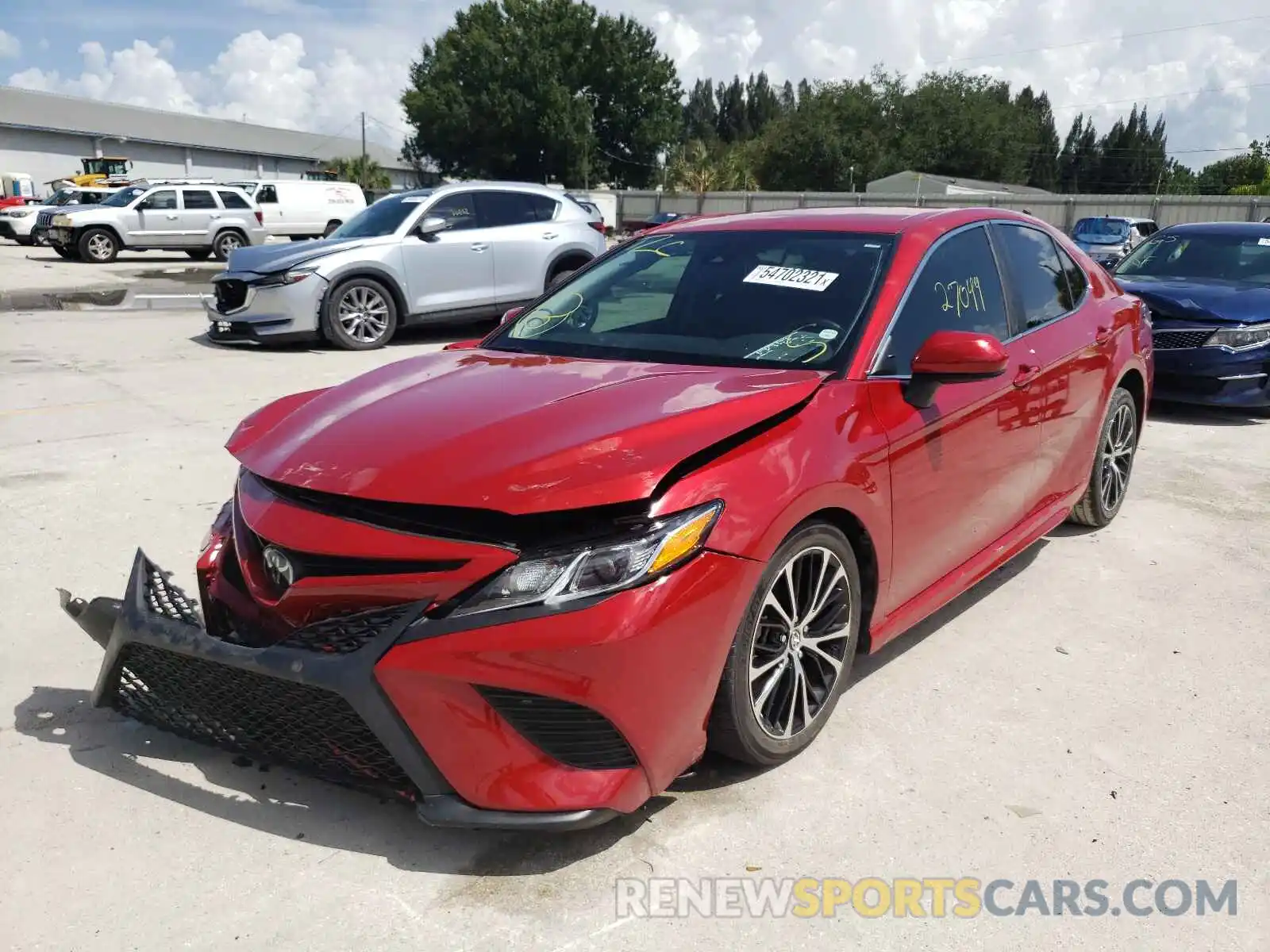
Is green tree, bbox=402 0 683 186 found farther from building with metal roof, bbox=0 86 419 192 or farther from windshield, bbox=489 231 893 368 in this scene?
windshield, bbox=489 231 893 368

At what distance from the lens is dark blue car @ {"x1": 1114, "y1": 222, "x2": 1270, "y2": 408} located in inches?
311

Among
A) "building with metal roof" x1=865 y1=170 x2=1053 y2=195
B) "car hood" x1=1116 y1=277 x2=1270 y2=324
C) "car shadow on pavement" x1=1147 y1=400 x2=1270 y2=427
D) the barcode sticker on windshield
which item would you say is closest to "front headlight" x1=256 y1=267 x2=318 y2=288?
"car hood" x1=1116 y1=277 x2=1270 y2=324

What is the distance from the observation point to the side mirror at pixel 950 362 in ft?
11.0

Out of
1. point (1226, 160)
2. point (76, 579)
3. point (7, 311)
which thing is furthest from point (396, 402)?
point (1226, 160)

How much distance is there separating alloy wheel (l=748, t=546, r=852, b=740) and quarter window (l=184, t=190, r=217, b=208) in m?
25.7

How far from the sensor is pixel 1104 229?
27.6m

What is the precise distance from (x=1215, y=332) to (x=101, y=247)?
23.9 m

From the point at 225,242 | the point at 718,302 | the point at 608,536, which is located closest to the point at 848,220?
the point at 718,302

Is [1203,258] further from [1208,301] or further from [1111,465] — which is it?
[1111,465]

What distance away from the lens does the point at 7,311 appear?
14.2 metres

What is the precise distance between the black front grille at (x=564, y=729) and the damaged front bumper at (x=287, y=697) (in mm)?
125

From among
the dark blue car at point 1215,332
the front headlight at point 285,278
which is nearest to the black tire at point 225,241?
the front headlight at point 285,278

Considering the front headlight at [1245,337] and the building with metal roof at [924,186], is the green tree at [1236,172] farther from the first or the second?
the front headlight at [1245,337]

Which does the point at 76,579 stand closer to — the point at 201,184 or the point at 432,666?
the point at 432,666
